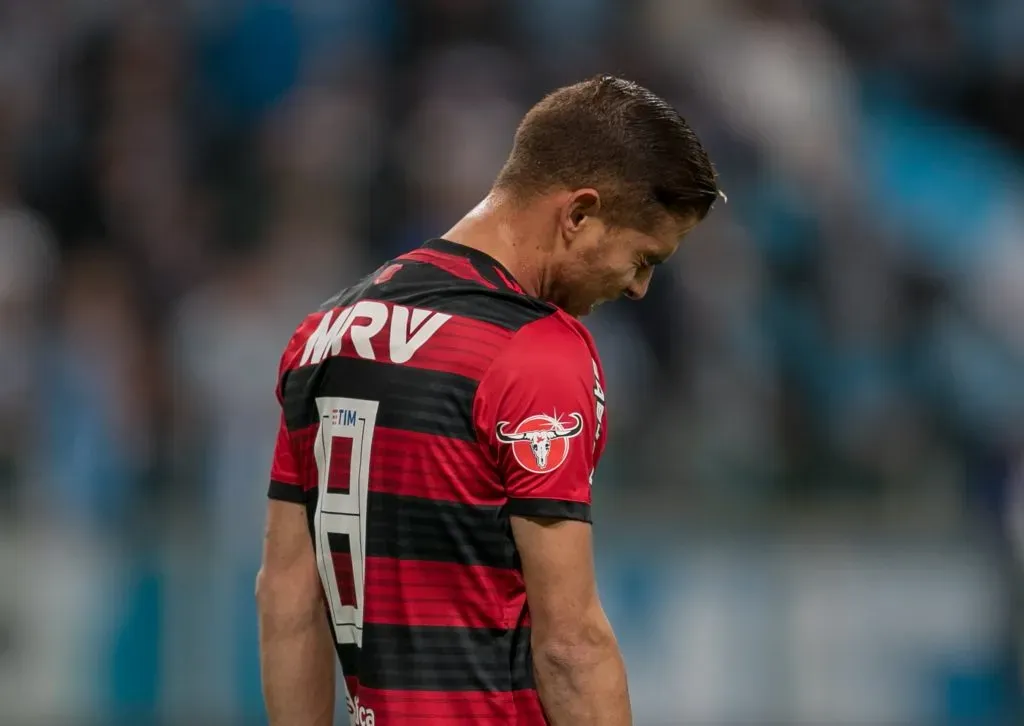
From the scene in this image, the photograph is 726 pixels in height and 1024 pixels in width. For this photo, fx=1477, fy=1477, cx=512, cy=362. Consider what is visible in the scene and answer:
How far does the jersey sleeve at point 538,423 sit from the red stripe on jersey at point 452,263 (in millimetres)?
166

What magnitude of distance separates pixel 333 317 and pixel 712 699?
3.62 metres

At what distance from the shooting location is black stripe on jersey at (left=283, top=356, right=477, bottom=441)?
2.14 metres

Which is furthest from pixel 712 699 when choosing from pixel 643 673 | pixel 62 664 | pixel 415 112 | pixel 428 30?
pixel 428 30

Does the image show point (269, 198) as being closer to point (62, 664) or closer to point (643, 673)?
point (62, 664)

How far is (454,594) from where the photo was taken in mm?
2186

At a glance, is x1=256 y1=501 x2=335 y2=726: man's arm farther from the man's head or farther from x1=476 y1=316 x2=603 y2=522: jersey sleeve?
the man's head

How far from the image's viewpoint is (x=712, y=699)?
5.55m

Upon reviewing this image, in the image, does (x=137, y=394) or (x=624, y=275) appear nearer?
(x=624, y=275)

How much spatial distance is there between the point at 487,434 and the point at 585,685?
1.27 feet

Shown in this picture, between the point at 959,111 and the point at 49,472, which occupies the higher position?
the point at 959,111

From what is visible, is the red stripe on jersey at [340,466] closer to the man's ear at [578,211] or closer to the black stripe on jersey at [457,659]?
the black stripe on jersey at [457,659]

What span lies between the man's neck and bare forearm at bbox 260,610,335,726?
2.20ft

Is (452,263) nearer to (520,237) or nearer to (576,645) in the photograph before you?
(520,237)

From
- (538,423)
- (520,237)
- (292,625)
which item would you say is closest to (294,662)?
(292,625)
